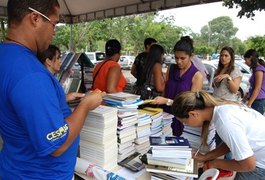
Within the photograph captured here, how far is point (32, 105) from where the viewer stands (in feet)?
2.61

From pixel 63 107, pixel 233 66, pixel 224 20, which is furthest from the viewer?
pixel 224 20

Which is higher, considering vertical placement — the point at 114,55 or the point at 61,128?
the point at 114,55

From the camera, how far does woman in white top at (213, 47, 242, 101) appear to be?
299 cm

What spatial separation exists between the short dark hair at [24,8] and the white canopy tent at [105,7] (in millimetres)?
3868

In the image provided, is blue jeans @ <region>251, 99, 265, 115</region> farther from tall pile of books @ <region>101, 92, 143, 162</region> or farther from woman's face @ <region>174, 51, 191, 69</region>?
tall pile of books @ <region>101, 92, 143, 162</region>

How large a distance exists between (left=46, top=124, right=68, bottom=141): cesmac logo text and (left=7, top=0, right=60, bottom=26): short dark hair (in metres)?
0.41

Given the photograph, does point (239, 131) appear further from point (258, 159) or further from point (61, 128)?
point (61, 128)

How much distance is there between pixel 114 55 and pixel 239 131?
1614 mm

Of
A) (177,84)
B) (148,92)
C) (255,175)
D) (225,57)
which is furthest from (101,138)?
(225,57)

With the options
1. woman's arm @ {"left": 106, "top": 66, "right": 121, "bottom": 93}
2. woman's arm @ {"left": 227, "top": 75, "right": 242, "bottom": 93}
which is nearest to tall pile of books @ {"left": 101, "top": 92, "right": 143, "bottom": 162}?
woman's arm @ {"left": 106, "top": 66, "right": 121, "bottom": 93}

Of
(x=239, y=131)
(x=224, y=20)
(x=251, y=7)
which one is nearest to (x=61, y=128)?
(x=239, y=131)

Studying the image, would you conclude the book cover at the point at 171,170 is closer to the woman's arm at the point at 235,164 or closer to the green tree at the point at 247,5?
the woman's arm at the point at 235,164

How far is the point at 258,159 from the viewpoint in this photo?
4.64 feet

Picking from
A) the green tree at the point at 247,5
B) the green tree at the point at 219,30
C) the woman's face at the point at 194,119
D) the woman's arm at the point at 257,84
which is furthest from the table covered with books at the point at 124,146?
the green tree at the point at 219,30
